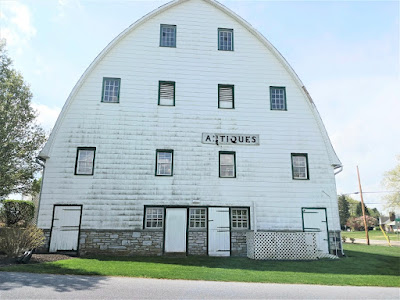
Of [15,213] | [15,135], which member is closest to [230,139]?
[15,135]

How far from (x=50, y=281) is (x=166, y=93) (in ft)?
36.0

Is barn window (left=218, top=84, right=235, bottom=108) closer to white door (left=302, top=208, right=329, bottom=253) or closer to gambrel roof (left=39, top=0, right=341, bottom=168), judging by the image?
gambrel roof (left=39, top=0, right=341, bottom=168)

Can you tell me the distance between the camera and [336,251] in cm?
1485

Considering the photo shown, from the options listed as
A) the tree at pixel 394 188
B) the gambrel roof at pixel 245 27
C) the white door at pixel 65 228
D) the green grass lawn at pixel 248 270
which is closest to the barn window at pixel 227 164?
the green grass lawn at pixel 248 270

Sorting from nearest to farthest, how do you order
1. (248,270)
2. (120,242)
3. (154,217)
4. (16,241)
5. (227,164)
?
(248,270)
(16,241)
(120,242)
(154,217)
(227,164)

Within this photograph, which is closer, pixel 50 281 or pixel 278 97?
pixel 50 281

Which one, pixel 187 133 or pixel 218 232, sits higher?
pixel 187 133

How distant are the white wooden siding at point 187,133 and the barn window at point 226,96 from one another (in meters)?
0.31

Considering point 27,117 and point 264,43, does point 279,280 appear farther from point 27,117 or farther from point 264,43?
point 27,117

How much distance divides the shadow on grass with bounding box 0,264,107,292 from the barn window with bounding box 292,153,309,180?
452 inches

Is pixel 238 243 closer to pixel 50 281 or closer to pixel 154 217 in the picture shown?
pixel 154 217

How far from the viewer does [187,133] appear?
1541 cm

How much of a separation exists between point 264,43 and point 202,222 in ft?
37.5

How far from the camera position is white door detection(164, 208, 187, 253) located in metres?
14.1
